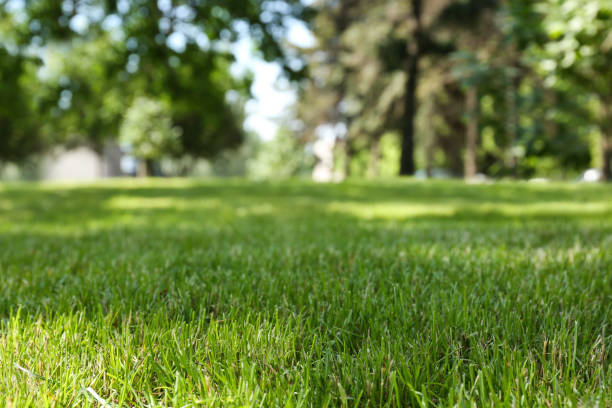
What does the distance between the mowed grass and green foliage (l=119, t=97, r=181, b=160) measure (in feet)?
104

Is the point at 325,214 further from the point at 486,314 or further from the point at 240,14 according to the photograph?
the point at 240,14

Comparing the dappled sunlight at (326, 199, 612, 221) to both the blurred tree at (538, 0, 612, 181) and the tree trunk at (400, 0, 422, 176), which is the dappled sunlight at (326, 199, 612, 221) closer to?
the blurred tree at (538, 0, 612, 181)

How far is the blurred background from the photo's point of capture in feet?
39.4

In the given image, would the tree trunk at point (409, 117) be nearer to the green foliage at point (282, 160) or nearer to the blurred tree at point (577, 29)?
the blurred tree at point (577, 29)

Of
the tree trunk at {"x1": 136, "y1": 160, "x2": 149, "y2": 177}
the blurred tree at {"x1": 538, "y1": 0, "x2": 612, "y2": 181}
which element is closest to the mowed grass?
the blurred tree at {"x1": 538, "y1": 0, "x2": 612, "y2": 181}

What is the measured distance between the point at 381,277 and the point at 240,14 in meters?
11.1

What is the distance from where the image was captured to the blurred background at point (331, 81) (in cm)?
1202

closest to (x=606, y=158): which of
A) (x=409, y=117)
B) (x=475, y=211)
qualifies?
(x=409, y=117)

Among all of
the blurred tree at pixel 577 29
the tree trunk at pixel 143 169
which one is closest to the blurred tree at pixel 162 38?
the blurred tree at pixel 577 29

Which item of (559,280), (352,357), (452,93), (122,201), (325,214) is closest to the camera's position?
(352,357)

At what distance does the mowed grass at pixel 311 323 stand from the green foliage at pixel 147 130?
31591mm

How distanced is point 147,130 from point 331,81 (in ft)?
51.0

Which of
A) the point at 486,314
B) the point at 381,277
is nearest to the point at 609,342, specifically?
the point at 486,314

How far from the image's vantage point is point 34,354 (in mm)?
1529
